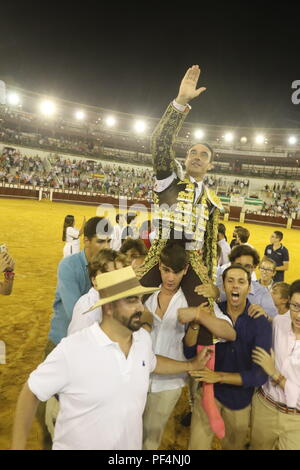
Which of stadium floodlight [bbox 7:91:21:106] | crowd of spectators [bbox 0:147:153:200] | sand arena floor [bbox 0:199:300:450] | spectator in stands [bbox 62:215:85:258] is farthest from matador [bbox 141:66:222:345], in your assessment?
stadium floodlight [bbox 7:91:21:106]

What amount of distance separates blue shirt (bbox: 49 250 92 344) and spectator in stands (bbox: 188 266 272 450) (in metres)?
1.05

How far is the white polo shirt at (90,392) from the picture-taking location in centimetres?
177

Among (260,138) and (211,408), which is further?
(260,138)

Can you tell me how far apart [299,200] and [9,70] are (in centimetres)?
3624

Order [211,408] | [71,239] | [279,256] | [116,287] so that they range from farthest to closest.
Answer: [279,256]
[71,239]
[211,408]
[116,287]

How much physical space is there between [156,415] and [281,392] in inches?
36.8

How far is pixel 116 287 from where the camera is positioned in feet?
6.41

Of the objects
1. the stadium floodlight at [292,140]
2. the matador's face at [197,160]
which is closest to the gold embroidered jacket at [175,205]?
the matador's face at [197,160]

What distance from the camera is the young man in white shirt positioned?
8.32 ft

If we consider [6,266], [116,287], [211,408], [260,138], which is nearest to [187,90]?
[116,287]

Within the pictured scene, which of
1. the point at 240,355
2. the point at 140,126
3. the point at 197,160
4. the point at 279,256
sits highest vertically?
the point at 140,126

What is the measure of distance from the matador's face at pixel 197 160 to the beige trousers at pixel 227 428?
1757 millimetres

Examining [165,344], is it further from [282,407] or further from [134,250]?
[134,250]

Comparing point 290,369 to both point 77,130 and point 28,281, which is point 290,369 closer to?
point 28,281
